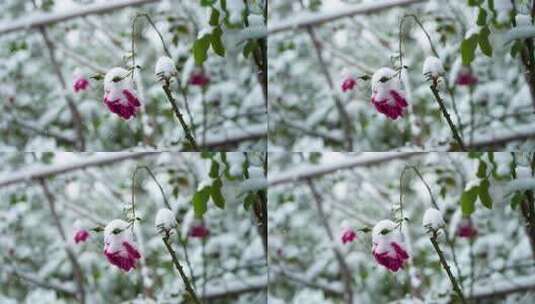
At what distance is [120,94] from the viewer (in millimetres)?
1883

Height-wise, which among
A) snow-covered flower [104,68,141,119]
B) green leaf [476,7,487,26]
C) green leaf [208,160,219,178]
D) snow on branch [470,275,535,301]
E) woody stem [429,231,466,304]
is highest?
green leaf [476,7,487,26]

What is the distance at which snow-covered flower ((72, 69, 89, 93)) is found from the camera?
1.96 meters

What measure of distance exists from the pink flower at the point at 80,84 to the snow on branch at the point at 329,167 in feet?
1.80

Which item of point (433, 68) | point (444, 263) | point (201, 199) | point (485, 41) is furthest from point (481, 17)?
point (201, 199)

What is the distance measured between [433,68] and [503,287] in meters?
0.60

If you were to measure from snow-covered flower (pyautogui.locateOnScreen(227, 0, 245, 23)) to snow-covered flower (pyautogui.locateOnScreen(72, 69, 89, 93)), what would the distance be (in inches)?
16.4

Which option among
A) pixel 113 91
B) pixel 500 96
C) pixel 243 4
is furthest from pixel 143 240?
pixel 500 96

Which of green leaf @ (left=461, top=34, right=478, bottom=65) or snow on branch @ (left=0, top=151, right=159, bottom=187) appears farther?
snow on branch @ (left=0, top=151, right=159, bottom=187)

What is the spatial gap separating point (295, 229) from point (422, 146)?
0.40 metres

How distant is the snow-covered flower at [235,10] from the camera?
1929 mm

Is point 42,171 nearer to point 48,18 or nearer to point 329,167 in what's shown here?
point 48,18

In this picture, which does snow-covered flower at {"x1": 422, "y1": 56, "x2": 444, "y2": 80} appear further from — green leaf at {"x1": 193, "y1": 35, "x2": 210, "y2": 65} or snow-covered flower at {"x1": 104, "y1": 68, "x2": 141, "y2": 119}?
snow-covered flower at {"x1": 104, "y1": 68, "x2": 141, "y2": 119}

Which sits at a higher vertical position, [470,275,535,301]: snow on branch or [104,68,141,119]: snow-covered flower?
[104,68,141,119]: snow-covered flower

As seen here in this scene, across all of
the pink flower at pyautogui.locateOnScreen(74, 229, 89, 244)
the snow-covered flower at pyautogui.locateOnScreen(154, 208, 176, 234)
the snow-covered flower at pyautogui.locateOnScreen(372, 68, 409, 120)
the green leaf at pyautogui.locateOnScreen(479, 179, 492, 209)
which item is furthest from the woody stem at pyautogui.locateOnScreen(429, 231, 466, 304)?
the pink flower at pyautogui.locateOnScreen(74, 229, 89, 244)
